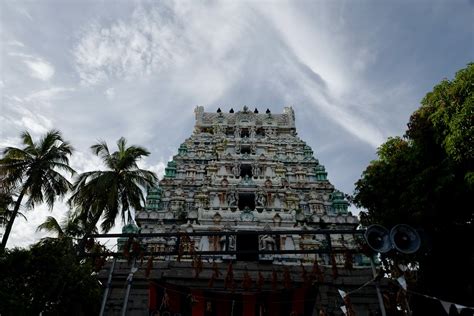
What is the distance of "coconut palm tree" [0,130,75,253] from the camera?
17.8m

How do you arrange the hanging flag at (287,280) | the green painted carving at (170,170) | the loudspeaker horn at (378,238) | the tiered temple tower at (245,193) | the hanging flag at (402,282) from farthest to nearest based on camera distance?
the green painted carving at (170,170), the tiered temple tower at (245,193), the hanging flag at (287,280), the loudspeaker horn at (378,238), the hanging flag at (402,282)

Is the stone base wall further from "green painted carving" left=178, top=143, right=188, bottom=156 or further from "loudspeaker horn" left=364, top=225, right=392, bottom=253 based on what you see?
"green painted carving" left=178, top=143, right=188, bottom=156

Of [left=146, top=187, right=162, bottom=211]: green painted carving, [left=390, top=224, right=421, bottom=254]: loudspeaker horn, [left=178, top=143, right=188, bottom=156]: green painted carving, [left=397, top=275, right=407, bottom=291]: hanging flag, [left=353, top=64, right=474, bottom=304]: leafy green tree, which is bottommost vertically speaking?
[left=397, top=275, right=407, bottom=291]: hanging flag

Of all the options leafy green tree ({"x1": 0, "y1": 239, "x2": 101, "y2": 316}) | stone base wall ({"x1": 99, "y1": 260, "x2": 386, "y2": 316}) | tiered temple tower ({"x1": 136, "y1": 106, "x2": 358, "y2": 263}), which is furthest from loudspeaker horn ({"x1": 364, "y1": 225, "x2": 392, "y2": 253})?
tiered temple tower ({"x1": 136, "y1": 106, "x2": 358, "y2": 263})

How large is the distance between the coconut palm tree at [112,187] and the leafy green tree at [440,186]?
46.7 ft

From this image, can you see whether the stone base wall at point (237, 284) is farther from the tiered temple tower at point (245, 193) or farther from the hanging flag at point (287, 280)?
the tiered temple tower at point (245, 193)

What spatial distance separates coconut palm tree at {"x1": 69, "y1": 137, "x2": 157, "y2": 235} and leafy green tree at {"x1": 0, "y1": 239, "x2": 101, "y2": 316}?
5858 millimetres

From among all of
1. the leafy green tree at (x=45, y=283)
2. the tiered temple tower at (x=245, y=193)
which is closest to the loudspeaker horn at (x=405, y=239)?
the tiered temple tower at (x=245, y=193)

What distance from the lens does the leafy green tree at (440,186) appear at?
1091 centimetres

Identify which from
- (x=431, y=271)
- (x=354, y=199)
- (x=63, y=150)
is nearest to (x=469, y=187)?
(x=431, y=271)

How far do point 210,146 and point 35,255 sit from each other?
17864mm

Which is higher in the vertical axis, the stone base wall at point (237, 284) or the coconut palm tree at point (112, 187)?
the coconut palm tree at point (112, 187)

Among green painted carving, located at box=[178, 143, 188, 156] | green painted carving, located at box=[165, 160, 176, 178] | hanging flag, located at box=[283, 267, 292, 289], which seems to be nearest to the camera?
hanging flag, located at box=[283, 267, 292, 289]

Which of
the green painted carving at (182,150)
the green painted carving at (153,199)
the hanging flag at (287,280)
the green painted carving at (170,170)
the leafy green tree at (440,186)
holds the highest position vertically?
the green painted carving at (182,150)
